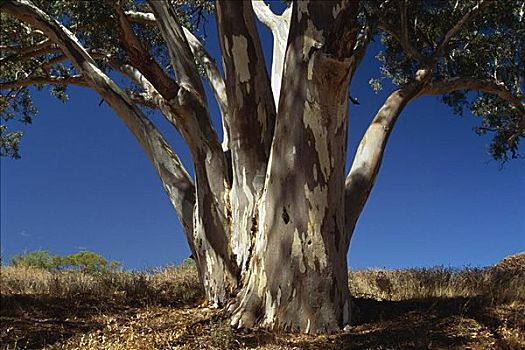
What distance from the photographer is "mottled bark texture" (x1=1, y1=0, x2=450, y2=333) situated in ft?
16.5

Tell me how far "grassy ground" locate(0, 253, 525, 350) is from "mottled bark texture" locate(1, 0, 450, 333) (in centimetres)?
43

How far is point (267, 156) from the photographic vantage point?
5.78 meters

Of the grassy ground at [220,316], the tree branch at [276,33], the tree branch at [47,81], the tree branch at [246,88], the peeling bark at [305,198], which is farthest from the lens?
the tree branch at [47,81]

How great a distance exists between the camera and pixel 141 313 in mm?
6203

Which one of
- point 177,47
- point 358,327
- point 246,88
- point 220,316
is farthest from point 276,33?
point 358,327

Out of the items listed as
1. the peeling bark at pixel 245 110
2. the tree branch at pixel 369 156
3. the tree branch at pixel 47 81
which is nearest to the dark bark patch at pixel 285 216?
the peeling bark at pixel 245 110

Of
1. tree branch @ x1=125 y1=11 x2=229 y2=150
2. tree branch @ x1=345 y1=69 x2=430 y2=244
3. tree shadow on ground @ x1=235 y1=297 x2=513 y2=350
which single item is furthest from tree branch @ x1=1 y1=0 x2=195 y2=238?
tree shadow on ground @ x1=235 y1=297 x2=513 y2=350

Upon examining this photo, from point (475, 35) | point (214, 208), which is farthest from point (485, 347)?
point (475, 35)

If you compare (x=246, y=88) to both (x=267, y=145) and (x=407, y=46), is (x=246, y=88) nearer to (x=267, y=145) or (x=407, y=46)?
(x=267, y=145)

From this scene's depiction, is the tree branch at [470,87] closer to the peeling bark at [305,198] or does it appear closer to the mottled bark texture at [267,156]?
the mottled bark texture at [267,156]

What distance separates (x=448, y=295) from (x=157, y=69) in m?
4.15

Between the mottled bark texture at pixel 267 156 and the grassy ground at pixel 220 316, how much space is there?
427mm

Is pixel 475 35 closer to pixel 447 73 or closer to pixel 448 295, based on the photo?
pixel 447 73

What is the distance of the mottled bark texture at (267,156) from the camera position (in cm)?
504
